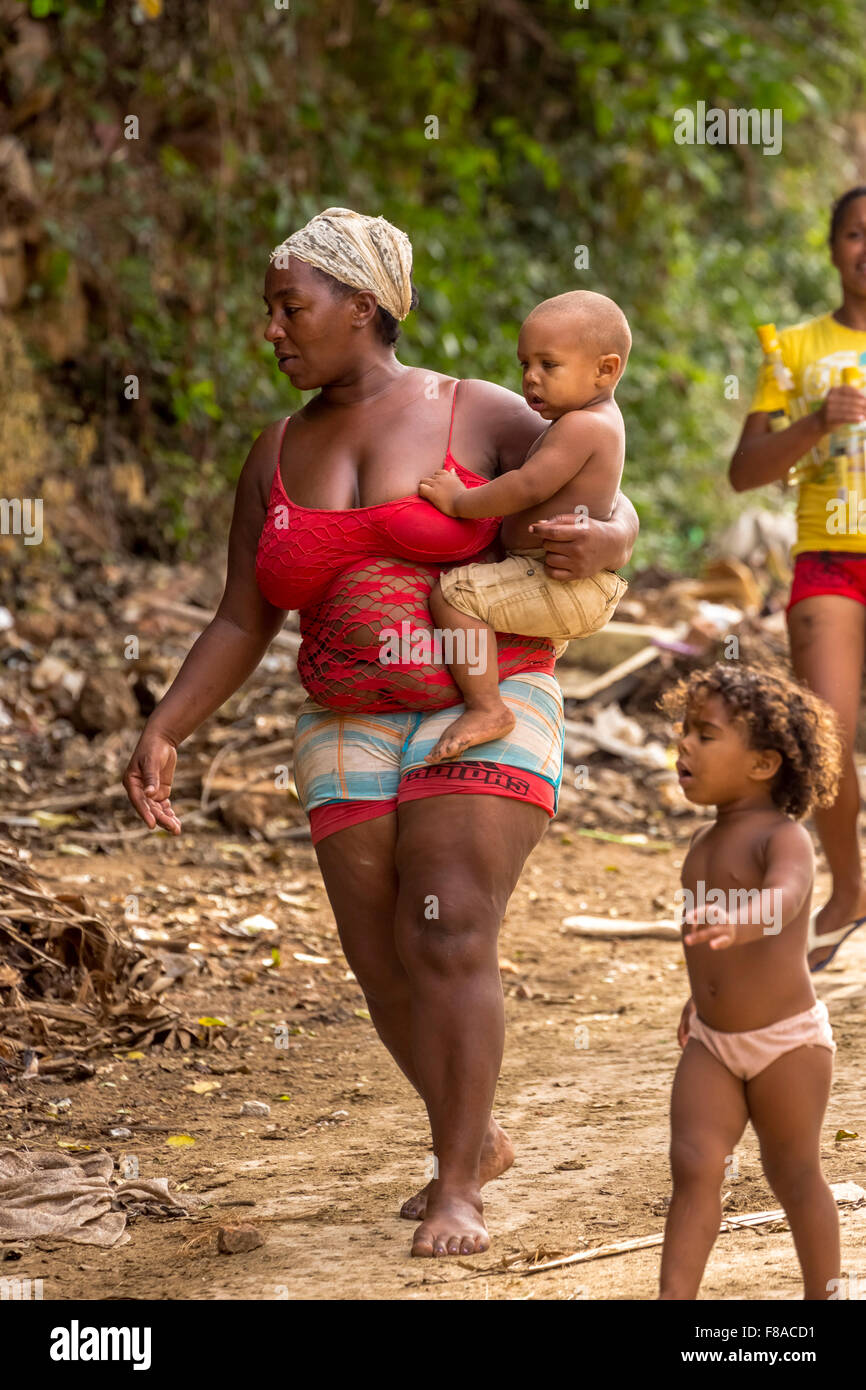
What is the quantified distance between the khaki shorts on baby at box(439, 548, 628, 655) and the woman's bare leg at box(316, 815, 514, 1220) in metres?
0.43

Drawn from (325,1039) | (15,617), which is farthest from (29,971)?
(15,617)

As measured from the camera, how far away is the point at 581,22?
1145 cm

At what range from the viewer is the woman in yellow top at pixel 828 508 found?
4438mm

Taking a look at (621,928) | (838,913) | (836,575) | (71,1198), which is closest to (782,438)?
(836,575)

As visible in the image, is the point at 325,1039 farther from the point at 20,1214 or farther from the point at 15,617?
the point at 15,617

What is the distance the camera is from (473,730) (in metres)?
2.90

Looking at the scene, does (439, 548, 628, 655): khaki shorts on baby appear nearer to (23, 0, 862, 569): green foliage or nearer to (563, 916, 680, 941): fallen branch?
(563, 916, 680, 941): fallen branch

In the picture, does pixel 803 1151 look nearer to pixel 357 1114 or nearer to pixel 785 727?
pixel 785 727

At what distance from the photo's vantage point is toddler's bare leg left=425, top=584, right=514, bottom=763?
2902mm

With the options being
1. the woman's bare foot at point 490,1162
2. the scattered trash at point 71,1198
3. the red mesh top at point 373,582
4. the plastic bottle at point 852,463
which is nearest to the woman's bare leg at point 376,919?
the woman's bare foot at point 490,1162

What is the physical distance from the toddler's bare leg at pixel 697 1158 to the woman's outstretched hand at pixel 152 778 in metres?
1.21

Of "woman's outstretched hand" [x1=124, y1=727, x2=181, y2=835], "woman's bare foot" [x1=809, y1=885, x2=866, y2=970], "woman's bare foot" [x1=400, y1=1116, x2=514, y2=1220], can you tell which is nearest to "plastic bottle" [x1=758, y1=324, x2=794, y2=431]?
"woman's bare foot" [x1=809, y1=885, x2=866, y2=970]

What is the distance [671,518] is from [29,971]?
31.7ft

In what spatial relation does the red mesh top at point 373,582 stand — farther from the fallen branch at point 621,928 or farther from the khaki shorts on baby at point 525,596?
the fallen branch at point 621,928
